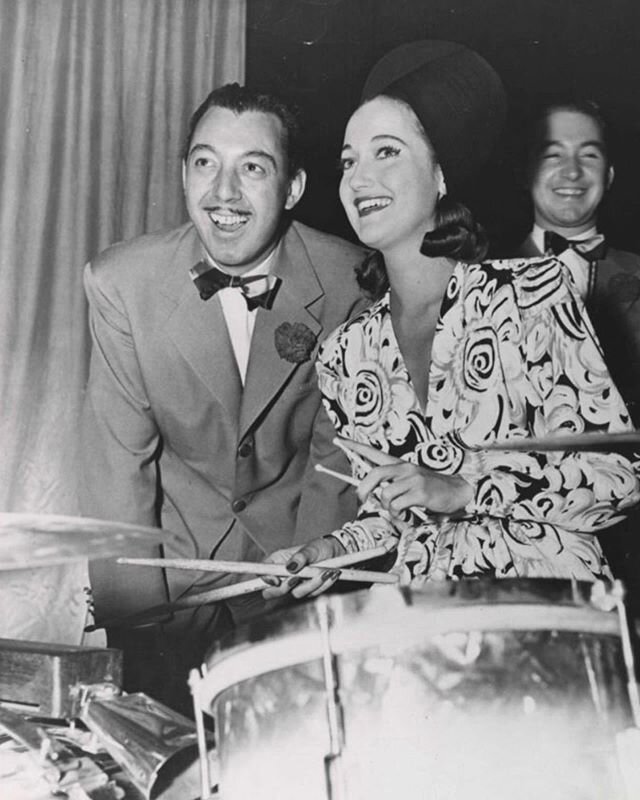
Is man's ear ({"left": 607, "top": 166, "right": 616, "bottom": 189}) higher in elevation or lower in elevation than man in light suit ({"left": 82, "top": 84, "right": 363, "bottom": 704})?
higher

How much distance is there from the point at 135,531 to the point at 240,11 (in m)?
1.94

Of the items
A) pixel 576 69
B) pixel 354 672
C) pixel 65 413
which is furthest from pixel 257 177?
pixel 354 672

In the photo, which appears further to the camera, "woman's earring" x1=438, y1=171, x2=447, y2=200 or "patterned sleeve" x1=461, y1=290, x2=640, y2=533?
"woman's earring" x1=438, y1=171, x2=447, y2=200

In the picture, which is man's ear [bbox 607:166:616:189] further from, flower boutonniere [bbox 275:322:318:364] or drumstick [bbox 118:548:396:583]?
drumstick [bbox 118:548:396:583]

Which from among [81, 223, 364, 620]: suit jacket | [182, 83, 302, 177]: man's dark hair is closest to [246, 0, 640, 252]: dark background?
[182, 83, 302, 177]: man's dark hair

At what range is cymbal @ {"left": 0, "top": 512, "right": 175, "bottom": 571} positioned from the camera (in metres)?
0.90

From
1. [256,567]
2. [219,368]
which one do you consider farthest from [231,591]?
[219,368]

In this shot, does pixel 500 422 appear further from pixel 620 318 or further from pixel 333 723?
pixel 620 318

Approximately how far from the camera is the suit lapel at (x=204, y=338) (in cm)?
196

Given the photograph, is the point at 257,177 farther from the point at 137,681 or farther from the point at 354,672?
the point at 354,672

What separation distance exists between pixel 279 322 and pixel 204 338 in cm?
15

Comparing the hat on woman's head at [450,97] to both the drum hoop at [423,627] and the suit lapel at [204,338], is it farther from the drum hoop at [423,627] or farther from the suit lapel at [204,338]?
the drum hoop at [423,627]

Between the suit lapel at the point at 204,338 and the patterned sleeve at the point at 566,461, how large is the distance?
67 cm

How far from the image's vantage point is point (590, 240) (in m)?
2.29
